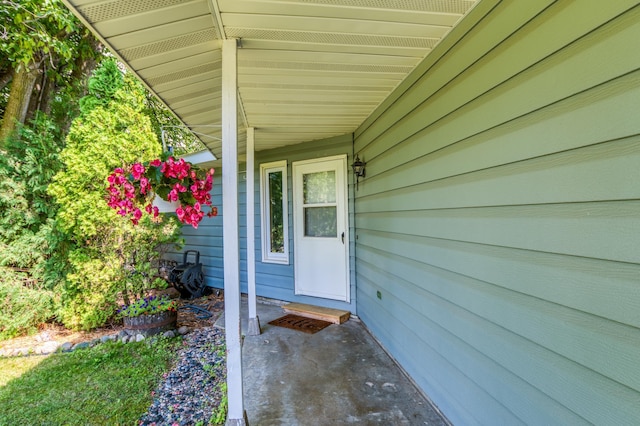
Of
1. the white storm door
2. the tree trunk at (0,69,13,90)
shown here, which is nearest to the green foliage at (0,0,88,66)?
the tree trunk at (0,69,13,90)

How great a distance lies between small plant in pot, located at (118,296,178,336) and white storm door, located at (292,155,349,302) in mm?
1698

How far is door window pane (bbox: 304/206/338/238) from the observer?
414cm

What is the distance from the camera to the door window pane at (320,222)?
4.14 metres

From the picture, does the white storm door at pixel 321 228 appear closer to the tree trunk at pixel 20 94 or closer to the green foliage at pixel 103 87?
the green foliage at pixel 103 87

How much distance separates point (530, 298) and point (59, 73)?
7.03 m

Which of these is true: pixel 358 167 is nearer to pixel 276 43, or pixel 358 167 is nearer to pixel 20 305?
pixel 276 43

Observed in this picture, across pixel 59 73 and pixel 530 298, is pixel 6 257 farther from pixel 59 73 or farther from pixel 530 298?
pixel 530 298

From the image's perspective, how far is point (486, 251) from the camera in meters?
1.54

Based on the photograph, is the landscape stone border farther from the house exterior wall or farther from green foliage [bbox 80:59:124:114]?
green foliage [bbox 80:59:124:114]

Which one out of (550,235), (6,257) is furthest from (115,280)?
(550,235)

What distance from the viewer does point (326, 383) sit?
245 centimetres

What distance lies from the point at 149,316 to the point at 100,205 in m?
1.35

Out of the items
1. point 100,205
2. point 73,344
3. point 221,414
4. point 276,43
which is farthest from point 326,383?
point 100,205

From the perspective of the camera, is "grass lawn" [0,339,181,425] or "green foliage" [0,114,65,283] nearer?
"grass lawn" [0,339,181,425]
